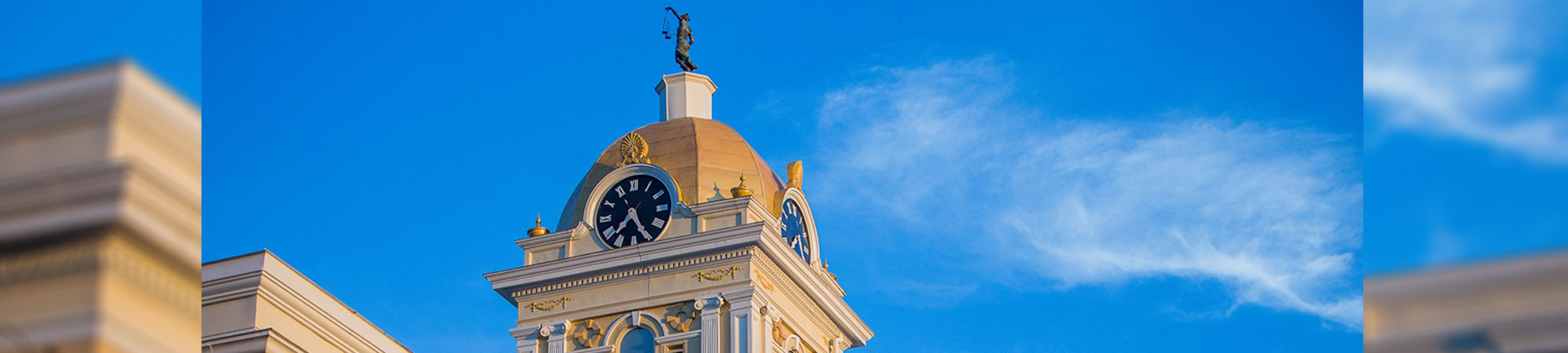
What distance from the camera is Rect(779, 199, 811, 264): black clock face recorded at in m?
24.3

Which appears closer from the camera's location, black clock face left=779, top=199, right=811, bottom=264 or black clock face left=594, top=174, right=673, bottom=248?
black clock face left=594, top=174, right=673, bottom=248

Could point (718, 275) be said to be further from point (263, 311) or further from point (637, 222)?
point (263, 311)

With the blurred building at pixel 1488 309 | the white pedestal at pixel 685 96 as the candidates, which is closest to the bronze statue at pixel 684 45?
the white pedestal at pixel 685 96

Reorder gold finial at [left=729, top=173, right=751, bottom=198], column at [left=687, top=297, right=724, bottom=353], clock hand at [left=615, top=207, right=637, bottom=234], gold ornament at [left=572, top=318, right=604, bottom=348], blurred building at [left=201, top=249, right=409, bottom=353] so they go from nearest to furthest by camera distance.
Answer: blurred building at [left=201, top=249, right=409, bottom=353] < column at [left=687, top=297, right=724, bottom=353] < gold ornament at [left=572, top=318, right=604, bottom=348] < gold finial at [left=729, top=173, right=751, bottom=198] < clock hand at [left=615, top=207, right=637, bottom=234]

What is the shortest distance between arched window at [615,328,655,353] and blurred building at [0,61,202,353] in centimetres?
2032

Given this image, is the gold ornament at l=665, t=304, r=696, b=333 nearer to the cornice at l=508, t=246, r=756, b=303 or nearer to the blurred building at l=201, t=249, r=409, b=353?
the cornice at l=508, t=246, r=756, b=303

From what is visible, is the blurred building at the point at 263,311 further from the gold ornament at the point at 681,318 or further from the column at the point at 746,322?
the gold ornament at the point at 681,318

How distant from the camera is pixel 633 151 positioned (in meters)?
24.0

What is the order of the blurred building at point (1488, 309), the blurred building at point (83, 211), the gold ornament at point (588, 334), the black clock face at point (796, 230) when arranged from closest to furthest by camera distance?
the blurred building at point (83, 211) → the blurred building at point (1488, 309) → the gold ornament at point (588, 334) → the black clock face at point (796, 230)

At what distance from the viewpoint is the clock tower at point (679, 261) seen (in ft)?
74.6

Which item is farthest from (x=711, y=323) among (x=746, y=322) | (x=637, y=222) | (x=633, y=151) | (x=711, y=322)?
(x=633, y=151)

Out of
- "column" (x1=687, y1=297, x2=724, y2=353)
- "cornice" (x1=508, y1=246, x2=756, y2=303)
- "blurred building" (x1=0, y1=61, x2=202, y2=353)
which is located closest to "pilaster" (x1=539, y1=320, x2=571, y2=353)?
"cornice" (x1=508, y1=246, x2=756, y2=303)

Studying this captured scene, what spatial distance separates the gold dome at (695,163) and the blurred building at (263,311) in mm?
10862

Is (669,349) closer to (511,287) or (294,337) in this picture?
(511,287)
